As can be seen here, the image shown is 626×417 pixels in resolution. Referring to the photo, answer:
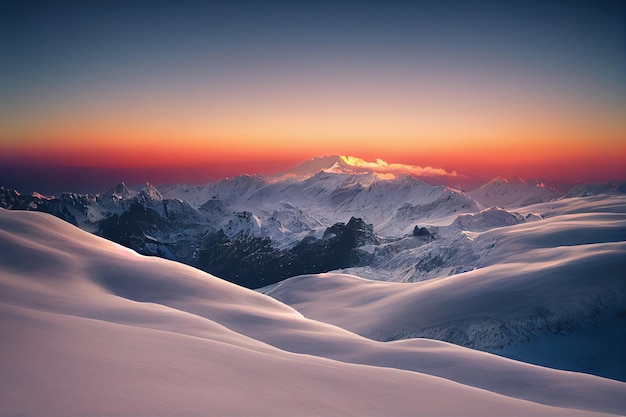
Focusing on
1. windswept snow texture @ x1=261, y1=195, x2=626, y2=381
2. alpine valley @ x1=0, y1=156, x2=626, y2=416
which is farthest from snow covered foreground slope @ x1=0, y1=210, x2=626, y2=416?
windswept snow texture @ x1=261, y1=195, x2=626, y2=381

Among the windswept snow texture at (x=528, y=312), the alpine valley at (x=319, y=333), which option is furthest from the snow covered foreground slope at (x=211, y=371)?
the windswept snow texture at (x=528, y=312)

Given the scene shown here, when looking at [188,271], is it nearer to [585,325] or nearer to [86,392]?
[86,392]

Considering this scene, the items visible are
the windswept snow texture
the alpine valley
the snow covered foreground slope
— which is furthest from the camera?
the windswept snow texture

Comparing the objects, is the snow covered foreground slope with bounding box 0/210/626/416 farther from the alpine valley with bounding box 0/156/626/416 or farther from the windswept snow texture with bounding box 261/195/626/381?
the windswept snow texture with bounding box 261/195/626/381

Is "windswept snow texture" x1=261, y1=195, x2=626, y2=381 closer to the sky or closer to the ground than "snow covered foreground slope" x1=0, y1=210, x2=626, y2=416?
closer to the ground

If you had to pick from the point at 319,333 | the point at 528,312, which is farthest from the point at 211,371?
the point at 528,312

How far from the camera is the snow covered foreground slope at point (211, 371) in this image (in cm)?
610

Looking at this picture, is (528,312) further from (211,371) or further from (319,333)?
(211,371)

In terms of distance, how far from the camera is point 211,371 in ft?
26.9

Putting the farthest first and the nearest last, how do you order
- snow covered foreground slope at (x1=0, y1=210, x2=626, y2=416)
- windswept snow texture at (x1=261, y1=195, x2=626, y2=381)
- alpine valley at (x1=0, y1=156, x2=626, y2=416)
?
windswept snow texture at (x1=261, y1=195, x2=626, y2=381)
alpine valley at (x1=0, y1=156, x2=626, y2=416)
snow covered foreground slope at (x1=0, y1=210, x2=626, y2=416)

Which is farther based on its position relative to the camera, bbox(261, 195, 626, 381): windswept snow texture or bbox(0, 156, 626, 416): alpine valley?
bbox(261, 195, 626, 381): windswept snow texture

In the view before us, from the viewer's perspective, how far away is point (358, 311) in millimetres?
64562

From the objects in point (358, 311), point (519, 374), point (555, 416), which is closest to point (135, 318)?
point (555, 416)

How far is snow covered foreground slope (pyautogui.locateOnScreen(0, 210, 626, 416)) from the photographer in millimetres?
6102
